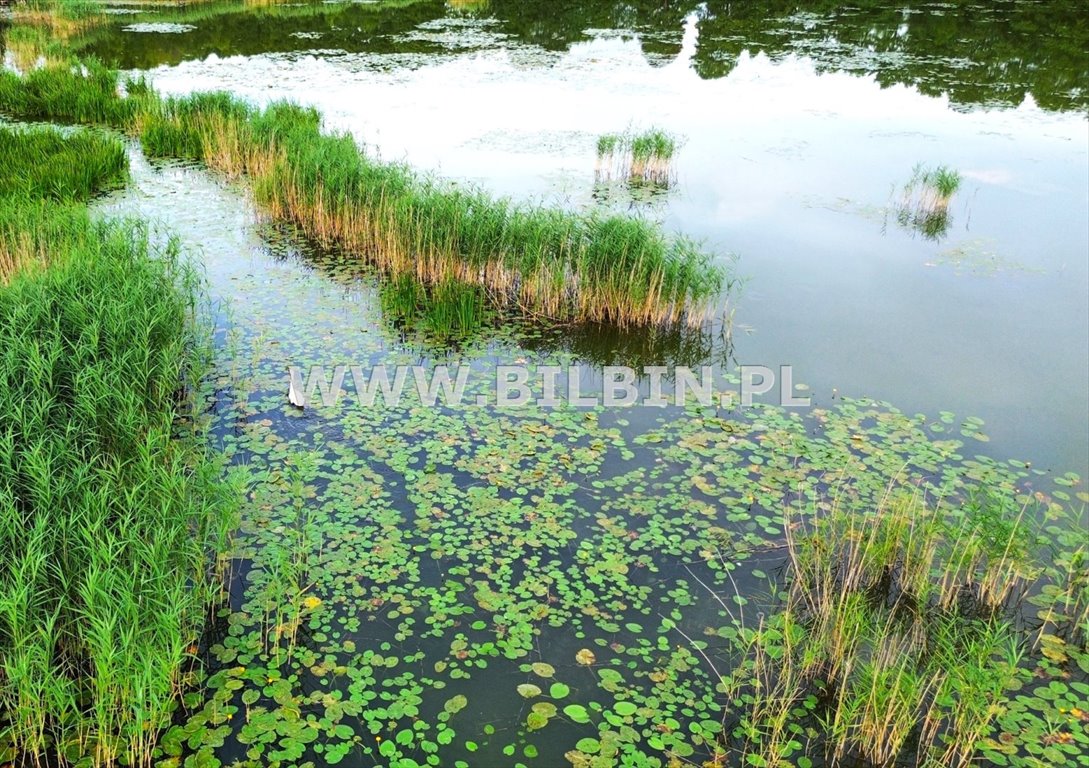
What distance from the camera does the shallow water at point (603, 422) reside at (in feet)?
12.6

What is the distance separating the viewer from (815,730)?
3.65 meters

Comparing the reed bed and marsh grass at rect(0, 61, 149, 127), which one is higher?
marsh grass at rect(0, 61, 149, 127)

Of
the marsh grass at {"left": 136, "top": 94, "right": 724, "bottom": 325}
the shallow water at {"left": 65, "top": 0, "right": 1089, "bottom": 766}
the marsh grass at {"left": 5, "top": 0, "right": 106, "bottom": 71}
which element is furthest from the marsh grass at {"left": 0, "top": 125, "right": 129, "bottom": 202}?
the marsh grass at {"left": 5, "top": 0, "right": 106, "bottom": 71}

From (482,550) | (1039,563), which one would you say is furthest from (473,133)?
(1039,563)

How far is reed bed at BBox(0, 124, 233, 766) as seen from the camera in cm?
339

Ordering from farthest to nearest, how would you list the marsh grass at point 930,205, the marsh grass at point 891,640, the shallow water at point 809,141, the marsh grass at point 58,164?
the marsh grass at point 930,205 < the marsh grass at point 58,164 < the shallow water at point 809,141 < the marsh grass at point 891,640

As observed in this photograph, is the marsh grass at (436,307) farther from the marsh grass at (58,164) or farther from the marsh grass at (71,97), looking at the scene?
the marsh grass at (71,97)

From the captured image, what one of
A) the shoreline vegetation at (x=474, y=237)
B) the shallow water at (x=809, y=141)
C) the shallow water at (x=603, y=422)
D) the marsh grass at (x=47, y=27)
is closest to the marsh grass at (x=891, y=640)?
the shallow water at (x=603, y=422)

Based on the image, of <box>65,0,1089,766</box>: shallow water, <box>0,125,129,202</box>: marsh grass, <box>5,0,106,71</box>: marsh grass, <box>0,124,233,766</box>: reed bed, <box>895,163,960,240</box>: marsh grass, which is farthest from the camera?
<box>5,0,106,71</box>: marsh grass

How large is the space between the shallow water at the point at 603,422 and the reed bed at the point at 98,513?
0.99 ft

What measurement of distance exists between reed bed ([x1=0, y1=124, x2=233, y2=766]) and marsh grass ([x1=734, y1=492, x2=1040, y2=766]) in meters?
2.81

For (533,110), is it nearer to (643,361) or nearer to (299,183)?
(299,183)

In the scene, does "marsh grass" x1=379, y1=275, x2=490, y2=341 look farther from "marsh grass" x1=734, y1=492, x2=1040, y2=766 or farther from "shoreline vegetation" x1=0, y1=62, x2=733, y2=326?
"marsh grass" x1=734, y1=492, x2=1040, y2=766

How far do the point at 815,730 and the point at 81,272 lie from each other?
6.31 m
